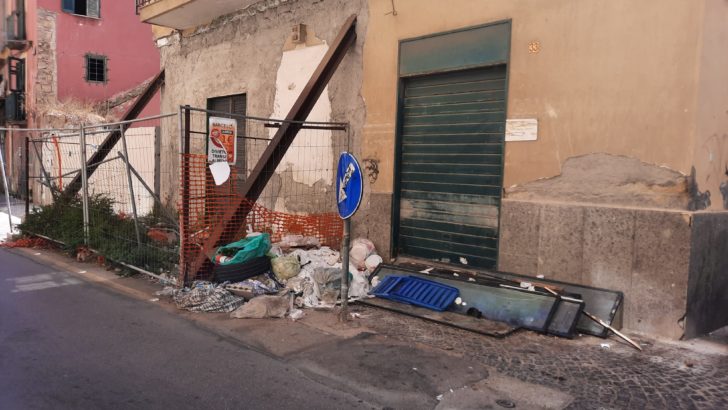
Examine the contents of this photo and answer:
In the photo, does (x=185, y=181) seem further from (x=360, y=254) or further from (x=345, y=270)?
(x=360, y=254)

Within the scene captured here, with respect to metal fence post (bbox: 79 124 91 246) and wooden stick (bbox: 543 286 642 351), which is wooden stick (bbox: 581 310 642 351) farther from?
metal fence post (bbox: 79 124 91 246)

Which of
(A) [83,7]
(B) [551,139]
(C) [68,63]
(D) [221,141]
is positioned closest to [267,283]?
(D) [221,141]

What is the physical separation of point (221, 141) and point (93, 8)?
18780 millimetres

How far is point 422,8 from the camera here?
24.5 ft

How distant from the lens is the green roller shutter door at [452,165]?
6.82 meters

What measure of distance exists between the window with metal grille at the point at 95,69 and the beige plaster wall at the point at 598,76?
18.8 metres

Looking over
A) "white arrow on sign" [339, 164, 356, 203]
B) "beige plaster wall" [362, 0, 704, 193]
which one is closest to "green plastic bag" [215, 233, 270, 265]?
"white arrow on sign" [339, 164, 356, 203]

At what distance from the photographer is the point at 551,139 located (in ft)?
20.2

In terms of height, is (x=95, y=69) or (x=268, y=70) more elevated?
(x=95, y=69)

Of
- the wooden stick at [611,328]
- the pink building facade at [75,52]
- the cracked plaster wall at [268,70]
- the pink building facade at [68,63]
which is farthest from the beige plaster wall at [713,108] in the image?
the pink building facade at [75,52]

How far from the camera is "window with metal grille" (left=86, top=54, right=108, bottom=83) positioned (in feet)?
70.9

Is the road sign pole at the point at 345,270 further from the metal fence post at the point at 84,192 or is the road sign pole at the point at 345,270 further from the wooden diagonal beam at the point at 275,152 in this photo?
the metal fence post at the point at 84,192

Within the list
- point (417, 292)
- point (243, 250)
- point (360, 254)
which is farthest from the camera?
point (360, 254)

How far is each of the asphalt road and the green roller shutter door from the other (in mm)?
3321
